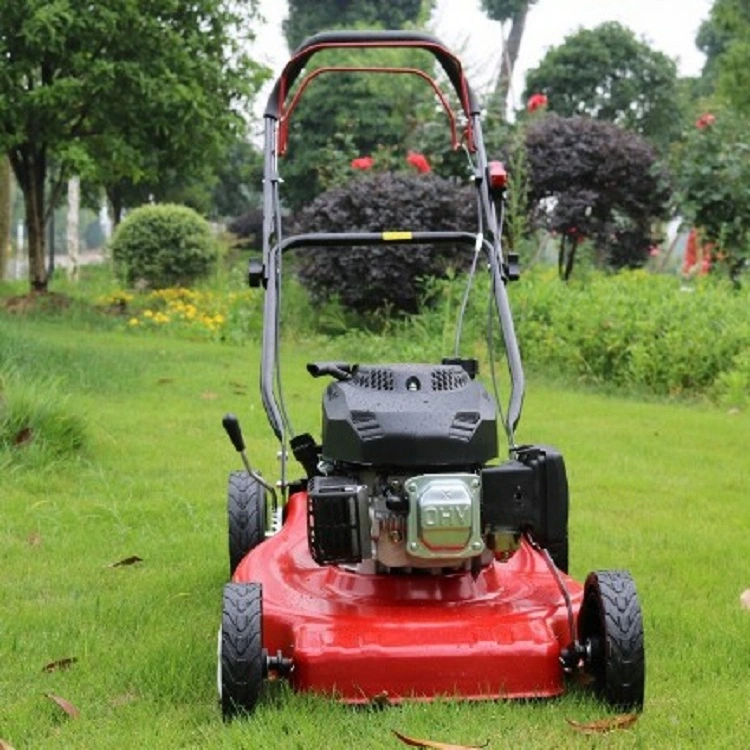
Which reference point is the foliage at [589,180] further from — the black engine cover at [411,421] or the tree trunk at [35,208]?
the black engine cover at [411,421]

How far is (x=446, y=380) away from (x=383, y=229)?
26.8 feet

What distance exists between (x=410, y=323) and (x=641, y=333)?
9.15 feet

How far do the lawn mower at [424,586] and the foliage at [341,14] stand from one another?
29810 mm

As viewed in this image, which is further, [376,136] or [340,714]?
[376,136]

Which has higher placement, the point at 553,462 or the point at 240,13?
the point at 240,13

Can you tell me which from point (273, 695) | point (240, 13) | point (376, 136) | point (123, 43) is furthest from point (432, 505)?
point (376, 136)

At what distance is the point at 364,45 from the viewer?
12.3 ft

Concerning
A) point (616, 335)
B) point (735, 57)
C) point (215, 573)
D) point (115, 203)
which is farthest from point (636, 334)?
point (115, 203)

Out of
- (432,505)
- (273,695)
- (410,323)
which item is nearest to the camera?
(432,505)

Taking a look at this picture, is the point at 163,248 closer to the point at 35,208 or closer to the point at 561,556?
the point at 35,208

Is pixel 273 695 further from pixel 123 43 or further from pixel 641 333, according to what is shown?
pixel 123 43

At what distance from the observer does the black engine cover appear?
260 centimetres

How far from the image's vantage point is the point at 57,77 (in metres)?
12.0

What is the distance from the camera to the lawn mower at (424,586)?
101 inches
